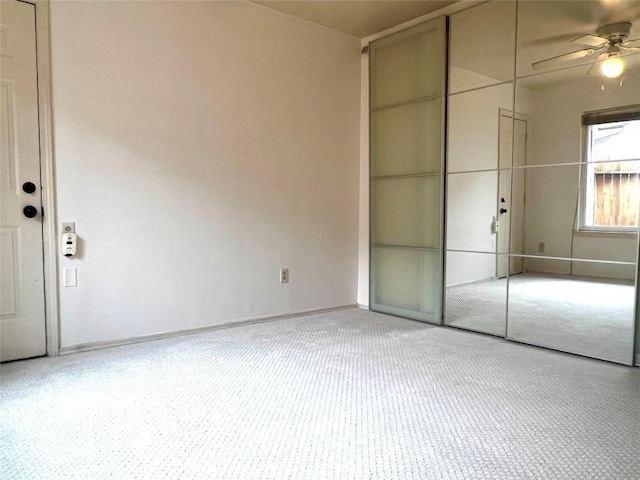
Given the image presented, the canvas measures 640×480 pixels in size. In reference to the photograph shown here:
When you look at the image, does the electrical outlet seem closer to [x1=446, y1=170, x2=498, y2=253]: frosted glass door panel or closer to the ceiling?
[x1=446, y1=170, x2=498, y2=253]: frosted glass door panel

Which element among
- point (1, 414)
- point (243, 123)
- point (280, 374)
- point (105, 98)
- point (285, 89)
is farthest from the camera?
point (285, 89)

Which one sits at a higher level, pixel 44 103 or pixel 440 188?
pixel 44 103

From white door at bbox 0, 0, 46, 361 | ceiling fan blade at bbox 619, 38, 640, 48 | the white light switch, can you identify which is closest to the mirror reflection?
ceiling fan blade at bbox 619, 38, 640, 48

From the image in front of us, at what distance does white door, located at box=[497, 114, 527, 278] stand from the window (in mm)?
421

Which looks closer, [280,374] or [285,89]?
[280,374]

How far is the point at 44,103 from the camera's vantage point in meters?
2.85

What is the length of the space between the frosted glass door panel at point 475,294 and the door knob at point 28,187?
3.15 m

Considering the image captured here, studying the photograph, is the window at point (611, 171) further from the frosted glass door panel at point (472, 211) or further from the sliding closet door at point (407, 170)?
the sliding closet door at point (407, 170)

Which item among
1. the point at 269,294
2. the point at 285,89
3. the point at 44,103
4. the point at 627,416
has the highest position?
the point at 285,89

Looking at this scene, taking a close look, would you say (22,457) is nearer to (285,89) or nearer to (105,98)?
(105,98)

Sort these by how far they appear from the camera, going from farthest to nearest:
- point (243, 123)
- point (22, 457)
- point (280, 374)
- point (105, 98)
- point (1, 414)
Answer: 1. point (243, 123)
2. point (105, 98)
3. point (280, 374)
4. point (1, 414)
5. point (22, 457)

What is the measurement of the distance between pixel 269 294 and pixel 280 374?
135cm

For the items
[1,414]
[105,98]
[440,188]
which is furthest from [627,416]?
[105,98]

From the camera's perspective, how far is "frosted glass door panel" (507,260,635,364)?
2.88 m
